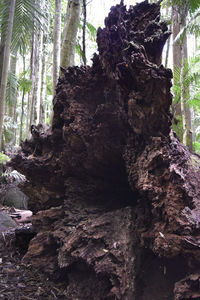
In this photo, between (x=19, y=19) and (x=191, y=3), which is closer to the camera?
(x=191, y=3)

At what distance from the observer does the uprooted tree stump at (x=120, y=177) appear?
2490 millimetres

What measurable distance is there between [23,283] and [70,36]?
165 inches

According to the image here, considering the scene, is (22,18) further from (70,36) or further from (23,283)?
(23,283)

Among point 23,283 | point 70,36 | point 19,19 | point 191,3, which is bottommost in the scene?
point 23,283

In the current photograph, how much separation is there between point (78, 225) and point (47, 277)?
2.33ft

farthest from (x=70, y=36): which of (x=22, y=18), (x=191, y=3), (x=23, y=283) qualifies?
(x=23, y=283)

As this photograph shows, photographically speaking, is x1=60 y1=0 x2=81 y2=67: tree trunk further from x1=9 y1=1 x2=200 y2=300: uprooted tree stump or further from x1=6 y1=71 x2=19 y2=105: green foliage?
x1=6 y1=71 x2=19 y2=105: green foliage

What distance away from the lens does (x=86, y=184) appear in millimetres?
3566

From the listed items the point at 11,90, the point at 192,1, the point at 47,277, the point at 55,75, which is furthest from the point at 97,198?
the point at 11,90

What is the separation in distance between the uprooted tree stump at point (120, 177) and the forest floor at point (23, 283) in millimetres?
123

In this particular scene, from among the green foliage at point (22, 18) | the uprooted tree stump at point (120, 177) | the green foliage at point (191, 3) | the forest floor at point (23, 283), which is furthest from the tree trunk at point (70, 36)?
the forest floor at point (23, 283)

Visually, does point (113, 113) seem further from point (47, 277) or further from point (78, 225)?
point (47, 277)

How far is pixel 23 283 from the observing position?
2.91 m

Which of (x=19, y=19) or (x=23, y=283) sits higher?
(x=19, y=19)
